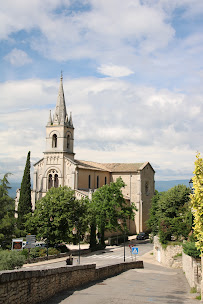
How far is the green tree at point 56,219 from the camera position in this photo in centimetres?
3809

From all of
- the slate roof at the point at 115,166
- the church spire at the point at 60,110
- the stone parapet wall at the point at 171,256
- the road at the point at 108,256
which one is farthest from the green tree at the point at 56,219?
the church spire at the point at 60,110

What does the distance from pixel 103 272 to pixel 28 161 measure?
120 ft

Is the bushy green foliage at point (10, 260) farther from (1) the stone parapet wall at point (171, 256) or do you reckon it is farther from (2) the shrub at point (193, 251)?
(1) the stone parapet wall at point (171, 256)

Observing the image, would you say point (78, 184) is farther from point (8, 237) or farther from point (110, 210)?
point (8, 237)

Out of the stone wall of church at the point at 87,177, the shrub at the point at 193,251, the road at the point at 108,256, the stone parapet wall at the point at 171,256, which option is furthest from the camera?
the stone wall of church at the point at 87,177

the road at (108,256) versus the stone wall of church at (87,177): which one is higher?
the stone wall of church at (87,177)

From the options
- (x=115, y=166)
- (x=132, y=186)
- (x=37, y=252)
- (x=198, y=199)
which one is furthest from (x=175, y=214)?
(x=115, y=166)

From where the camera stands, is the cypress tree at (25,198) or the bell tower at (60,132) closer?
the cypress tree at (25,198)

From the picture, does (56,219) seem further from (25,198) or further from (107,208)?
(25,198)

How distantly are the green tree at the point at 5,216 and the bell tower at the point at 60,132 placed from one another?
65.9 feet

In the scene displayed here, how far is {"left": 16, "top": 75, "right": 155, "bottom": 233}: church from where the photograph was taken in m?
55.5

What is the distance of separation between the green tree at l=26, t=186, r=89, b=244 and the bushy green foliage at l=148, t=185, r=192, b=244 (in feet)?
32.8

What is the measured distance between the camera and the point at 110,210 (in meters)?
46.7

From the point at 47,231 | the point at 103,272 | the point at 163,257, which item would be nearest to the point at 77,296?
the point at 103,272
